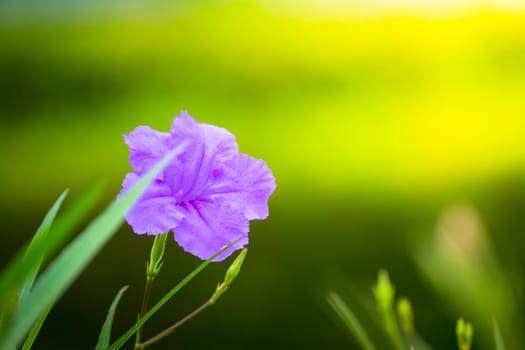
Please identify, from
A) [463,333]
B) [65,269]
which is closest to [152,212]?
[65,269]

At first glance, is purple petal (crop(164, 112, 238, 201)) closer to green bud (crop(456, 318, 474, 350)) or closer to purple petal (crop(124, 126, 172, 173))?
purple petal (crop(124, 126, 172, 173))

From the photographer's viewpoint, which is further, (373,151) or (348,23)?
(348,23)

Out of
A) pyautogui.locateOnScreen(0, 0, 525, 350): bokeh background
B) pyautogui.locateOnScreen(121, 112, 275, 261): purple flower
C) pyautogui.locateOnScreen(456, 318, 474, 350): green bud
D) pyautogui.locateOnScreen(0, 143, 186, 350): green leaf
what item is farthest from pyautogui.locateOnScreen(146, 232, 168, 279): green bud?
pyautogui.locateOnScreen(0, 0, 525, 350): bokeh background

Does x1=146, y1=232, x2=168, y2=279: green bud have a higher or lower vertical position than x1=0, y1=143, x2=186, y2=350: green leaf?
lower

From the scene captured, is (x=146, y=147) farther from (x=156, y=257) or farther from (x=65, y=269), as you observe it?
(x=65, y=269)

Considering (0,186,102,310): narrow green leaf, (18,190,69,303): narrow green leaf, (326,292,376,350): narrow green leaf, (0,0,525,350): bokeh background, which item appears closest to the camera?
(0,186,102,310): narrow green leaf

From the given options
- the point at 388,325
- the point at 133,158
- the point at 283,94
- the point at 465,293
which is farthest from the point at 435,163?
the point at 133,158

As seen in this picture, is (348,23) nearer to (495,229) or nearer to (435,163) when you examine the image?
(435,163)
